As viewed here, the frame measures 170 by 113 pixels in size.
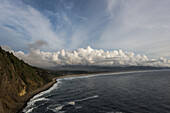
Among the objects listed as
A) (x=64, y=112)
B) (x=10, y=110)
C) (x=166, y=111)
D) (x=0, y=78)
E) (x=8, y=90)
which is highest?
(x=0, y=78)

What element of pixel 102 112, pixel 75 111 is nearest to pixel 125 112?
pixel 102 112

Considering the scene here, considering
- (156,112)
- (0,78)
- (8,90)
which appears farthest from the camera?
(8,90)

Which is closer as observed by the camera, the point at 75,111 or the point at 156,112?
the point at 156,112

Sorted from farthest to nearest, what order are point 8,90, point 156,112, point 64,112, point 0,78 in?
1. point 8,90
2. point 0,78
3. point 64,112
4. point 156,112

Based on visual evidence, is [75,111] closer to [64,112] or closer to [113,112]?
[64,112]

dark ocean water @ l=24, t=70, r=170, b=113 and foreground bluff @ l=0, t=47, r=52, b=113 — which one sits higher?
foreground bluff @ l=0, t=47, r=52, b=113

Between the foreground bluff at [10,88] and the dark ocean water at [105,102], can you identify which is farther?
the dark ocean water at [105,102]

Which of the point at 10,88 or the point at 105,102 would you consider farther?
the point at 10,88

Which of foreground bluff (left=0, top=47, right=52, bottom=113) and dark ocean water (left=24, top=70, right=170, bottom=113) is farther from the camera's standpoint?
dark ocean water (left=24, top=70, right=170, bottom=113)

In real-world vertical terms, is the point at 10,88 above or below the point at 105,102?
above

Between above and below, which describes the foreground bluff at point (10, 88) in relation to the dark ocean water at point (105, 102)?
above

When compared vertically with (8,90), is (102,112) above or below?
below
